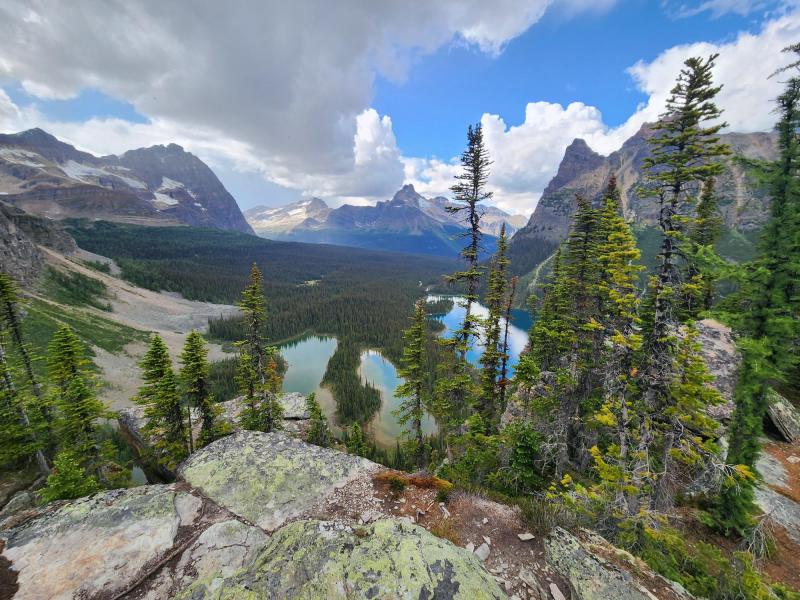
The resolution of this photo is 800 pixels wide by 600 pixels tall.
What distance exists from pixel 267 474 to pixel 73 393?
14.8 metres

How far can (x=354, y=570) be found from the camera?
639 centimetres

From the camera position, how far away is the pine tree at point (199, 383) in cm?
2052

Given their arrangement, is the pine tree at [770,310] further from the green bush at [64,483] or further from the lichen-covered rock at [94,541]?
the green bush at [64,483]

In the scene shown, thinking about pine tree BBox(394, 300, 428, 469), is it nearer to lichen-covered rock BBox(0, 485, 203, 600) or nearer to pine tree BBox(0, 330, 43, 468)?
lichen-covered rock BBox(0, 485, 203, 600)

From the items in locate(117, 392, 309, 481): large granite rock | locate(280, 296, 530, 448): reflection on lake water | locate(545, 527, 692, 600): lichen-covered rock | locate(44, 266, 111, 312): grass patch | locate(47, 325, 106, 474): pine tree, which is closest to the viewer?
locate(545, 527, 692, 600): lichen-covered rock

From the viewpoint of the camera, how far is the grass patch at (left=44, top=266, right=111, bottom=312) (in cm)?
7862

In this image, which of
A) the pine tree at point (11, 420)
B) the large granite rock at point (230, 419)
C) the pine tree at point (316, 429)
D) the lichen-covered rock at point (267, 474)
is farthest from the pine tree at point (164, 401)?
the pine tree at point (316, 429)

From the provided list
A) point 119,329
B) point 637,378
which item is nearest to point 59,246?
point 119,329

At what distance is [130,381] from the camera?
5462 centimetres

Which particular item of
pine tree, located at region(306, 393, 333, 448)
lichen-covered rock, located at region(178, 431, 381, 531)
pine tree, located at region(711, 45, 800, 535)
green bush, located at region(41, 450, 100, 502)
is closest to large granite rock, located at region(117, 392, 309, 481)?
pine tree, located at region(306, 393, 333, 448)

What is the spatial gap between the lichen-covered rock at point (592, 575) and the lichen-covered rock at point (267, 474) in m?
7.84

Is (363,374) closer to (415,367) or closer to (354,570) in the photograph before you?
(415,367)

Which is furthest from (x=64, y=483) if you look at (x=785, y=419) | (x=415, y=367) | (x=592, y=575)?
(x=785, y=419)

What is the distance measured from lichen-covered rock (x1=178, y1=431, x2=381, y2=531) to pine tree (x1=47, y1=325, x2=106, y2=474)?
10701 mm
